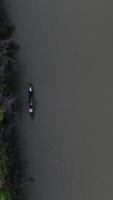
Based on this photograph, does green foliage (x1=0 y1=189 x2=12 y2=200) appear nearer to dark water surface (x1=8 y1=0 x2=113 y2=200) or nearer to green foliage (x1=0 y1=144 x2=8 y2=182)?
green foliage (x1=0 y1=144 x2=8 y2=182)

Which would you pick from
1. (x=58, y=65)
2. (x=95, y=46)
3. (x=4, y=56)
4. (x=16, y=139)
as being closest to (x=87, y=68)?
(x=95, y=46)

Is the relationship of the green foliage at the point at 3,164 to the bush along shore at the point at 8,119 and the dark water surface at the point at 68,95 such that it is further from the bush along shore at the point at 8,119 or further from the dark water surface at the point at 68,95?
the dark water surface at the point at 68,95

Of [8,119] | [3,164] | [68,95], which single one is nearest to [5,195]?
[3,164]

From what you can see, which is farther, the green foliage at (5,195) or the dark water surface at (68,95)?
the green foliage at (5,195)

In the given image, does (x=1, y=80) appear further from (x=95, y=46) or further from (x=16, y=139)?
(x=95, y=46)

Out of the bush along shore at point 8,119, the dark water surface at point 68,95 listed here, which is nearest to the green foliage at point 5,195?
the bush along shore at point 8,119

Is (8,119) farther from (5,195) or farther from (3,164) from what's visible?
(5,195)

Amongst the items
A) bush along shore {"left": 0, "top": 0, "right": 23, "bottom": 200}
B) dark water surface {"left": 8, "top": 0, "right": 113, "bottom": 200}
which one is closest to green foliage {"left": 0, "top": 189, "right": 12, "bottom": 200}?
bush along shore {"left": 0, "top": 0, "right": 23, "bottom": 200}
